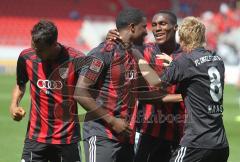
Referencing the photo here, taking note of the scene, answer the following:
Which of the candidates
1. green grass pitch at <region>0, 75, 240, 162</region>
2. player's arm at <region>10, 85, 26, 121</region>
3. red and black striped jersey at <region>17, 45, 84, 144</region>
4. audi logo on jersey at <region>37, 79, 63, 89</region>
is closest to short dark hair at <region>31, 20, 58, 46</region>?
red and black striped jersey at <region>17, 45, 84, 144</region>

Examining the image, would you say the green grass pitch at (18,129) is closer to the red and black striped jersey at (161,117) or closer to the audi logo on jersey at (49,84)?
the red and black striped jersey at (161,117)

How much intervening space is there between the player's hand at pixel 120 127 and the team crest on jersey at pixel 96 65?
475 millimetres

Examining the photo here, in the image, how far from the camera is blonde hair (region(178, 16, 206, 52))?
17.4 feet

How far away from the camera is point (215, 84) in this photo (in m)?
5.34

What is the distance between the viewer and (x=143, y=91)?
612 cm

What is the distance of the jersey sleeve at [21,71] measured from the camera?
604cm

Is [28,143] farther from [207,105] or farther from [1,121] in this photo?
[1,121]

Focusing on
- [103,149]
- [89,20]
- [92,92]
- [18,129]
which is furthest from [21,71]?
[89,20]

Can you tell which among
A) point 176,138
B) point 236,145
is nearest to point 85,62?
point 176,138

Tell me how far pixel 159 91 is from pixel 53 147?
121 centimetres

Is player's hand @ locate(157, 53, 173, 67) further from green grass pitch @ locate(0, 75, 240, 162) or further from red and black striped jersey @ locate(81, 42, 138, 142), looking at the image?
green grass pitch @ locate(0, 75, 240, 162)

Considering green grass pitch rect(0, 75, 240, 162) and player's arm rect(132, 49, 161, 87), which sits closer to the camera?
player's arm rect(132, 49, 161, 87)

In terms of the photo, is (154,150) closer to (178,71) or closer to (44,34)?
(178,71)

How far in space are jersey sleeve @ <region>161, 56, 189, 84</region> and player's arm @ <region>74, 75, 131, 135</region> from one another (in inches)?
23.4
